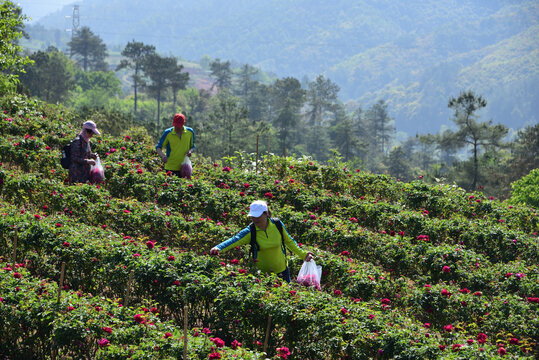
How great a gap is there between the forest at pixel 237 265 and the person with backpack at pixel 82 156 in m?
0.34

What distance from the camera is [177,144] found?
9797 mm

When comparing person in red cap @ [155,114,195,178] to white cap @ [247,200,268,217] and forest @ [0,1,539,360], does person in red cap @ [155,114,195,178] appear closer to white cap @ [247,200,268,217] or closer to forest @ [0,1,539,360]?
forest @ [0,1,539,360]

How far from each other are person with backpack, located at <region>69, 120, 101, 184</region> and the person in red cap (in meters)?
1.21

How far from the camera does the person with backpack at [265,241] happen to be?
6039 mm

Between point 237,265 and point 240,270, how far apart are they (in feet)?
1.35

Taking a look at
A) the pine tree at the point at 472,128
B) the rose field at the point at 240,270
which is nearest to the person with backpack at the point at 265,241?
the rose field at the point at 240,270

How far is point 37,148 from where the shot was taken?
36.4 feet

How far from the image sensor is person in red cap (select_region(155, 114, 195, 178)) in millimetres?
9651

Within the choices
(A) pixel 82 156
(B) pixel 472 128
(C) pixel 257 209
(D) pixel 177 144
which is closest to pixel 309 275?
(C) pixel 257 209

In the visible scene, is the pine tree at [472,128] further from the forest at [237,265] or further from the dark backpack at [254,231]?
the dark backpack at [254,231]

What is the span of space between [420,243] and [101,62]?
107309 mm

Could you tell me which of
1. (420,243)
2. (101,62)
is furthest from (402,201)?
(101,62)

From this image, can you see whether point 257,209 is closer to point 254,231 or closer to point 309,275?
point 254,231

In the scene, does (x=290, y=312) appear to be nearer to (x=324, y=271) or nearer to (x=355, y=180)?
(x=324, y=271)
